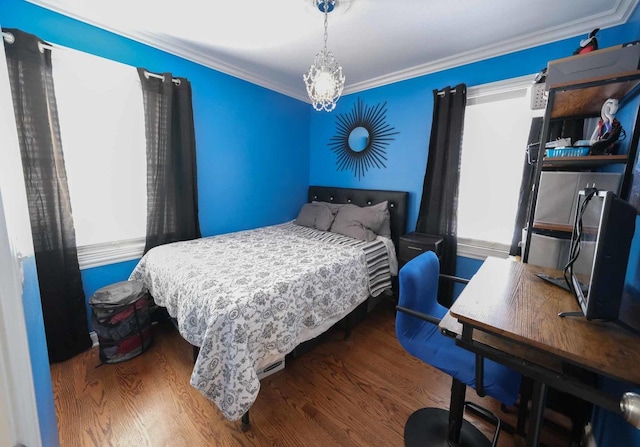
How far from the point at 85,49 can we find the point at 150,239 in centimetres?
147

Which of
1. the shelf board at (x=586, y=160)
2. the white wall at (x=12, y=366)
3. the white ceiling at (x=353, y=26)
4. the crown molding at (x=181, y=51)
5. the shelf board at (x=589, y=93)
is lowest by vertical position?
the white wall at (x=12, y=366)

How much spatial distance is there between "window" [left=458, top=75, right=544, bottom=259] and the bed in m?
0.66

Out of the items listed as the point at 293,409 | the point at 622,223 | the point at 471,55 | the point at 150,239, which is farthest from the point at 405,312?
the point at 471,55

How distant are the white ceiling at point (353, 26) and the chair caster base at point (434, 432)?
99.7 inches

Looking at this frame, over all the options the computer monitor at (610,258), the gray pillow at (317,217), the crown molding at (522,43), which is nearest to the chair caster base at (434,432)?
the computer monitor at (610,258)

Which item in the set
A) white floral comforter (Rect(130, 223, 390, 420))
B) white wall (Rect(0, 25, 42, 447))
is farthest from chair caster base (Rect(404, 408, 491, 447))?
white wall (Rect(0, 25, 42, 447))

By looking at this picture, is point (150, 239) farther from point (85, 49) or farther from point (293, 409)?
point (293, 409)

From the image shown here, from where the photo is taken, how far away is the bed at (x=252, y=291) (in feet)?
4.18

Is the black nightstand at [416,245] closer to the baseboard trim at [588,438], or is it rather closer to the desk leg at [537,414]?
the baseboard trim at [588,438]

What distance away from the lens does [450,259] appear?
Answer: 251cm

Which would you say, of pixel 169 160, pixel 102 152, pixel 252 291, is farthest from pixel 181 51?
pixel 252 291

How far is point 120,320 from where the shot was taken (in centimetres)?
182

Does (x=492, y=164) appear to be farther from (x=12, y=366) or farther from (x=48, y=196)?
(x=48, y=196)

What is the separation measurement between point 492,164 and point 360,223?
52.3 inches
